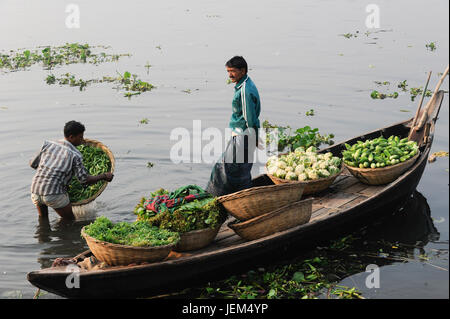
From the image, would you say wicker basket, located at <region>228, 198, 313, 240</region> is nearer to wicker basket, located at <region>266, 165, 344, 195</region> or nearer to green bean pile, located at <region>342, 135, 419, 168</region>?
wicker basket, located at <region>266, 165, 344, 195</region>

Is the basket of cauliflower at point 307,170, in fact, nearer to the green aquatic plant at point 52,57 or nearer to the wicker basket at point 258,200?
the wicker basket at point 258,200

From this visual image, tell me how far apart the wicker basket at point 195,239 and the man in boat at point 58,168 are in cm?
191

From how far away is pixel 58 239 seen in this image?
260 inches

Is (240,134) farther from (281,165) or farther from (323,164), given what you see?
(323,164)

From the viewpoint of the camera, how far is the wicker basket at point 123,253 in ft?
15.0

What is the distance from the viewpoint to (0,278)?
5695 millimetres

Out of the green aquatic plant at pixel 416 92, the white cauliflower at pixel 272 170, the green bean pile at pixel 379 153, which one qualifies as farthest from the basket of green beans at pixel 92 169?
the green aquatic plant at pixel 416 92

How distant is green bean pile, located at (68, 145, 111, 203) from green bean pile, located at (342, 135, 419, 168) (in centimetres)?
340

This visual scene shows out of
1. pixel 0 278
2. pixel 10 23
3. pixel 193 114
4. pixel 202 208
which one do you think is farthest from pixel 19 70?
pixel 202 208

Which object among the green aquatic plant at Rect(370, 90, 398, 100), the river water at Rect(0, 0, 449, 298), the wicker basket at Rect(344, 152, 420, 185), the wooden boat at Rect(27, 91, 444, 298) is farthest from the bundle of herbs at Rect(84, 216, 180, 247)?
the green aquatic plant at Rect(370, 90, 398, 100)

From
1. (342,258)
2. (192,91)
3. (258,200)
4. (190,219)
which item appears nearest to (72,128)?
(190,219)

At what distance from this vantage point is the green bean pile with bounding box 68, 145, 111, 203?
274 inches
